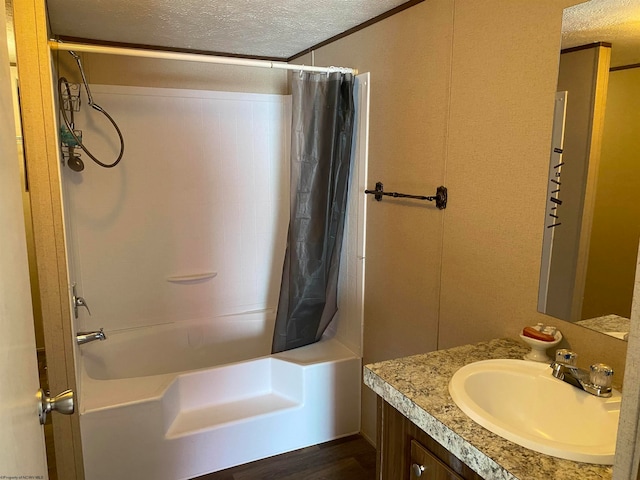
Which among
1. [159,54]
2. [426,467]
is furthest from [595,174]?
[159,54]

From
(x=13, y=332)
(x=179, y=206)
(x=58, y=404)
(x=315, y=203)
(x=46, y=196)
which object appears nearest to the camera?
(x=13, y=332)

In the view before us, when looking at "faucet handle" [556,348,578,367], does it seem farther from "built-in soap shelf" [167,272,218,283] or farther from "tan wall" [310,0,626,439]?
"built-in soap shelf" [167,272,218,283]

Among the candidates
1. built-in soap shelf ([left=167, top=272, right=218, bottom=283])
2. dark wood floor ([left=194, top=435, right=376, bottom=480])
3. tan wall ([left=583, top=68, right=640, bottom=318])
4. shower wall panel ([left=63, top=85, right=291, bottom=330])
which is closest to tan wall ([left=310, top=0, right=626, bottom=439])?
tan wall ([left=583, top=68, right=640, bottom=318])

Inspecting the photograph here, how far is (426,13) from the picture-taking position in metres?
1.91

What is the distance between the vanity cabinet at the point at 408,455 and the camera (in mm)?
1138

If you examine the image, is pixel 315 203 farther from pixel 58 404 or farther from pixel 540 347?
pixel 58 404

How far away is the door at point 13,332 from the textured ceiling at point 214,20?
4.57 feet

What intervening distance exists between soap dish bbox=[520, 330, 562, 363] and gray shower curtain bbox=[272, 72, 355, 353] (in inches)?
53.1

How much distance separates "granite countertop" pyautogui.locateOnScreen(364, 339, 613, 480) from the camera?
948mm

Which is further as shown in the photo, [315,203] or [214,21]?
[315,203]

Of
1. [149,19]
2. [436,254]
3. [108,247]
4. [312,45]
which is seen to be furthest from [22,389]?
[312,45]

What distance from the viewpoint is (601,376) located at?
1188 mm

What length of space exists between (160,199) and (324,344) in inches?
54.5

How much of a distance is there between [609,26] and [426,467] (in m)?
1.31
